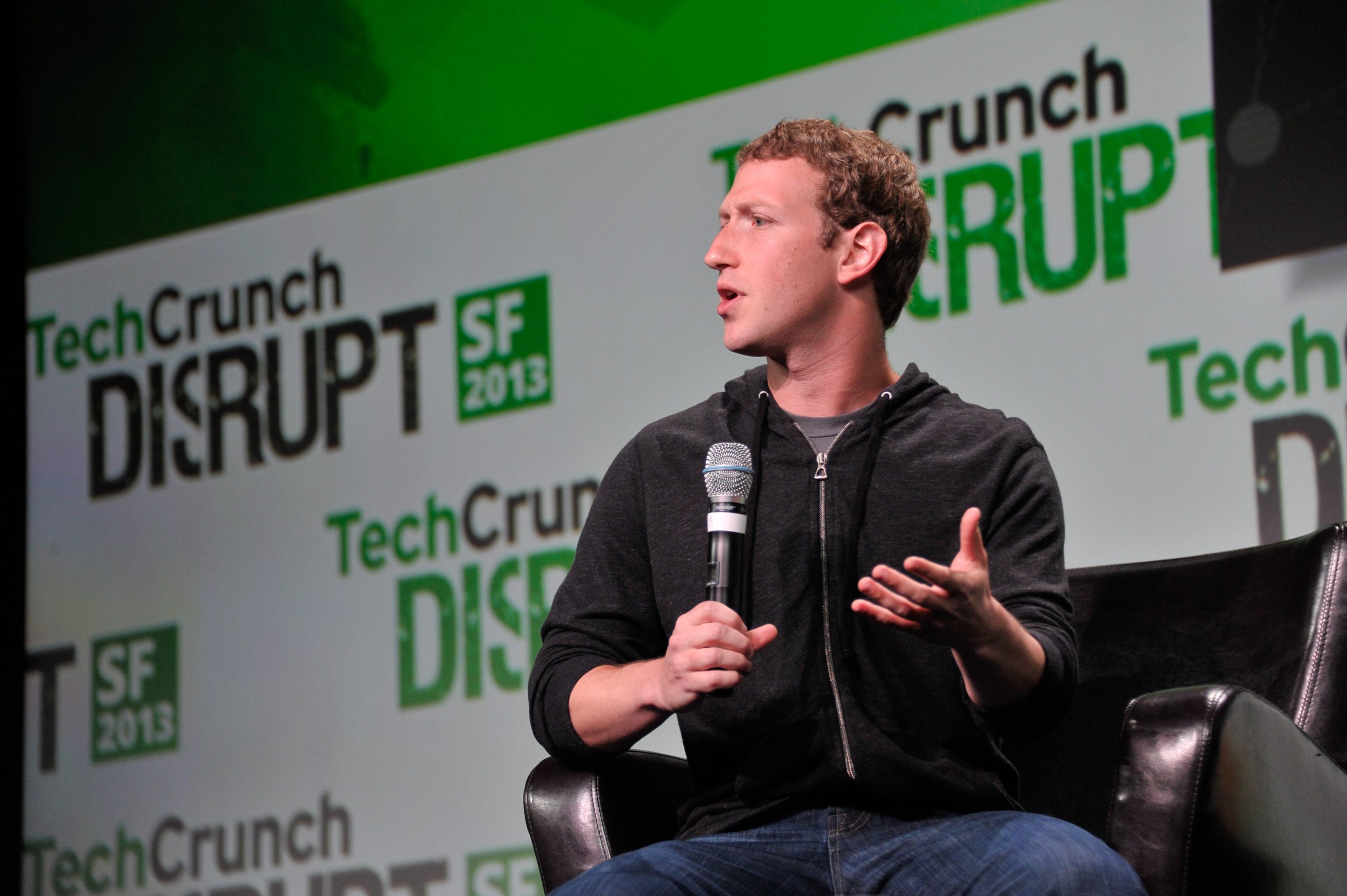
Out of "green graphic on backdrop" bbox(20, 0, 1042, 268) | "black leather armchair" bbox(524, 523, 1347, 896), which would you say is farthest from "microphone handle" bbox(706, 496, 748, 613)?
"green graphic on backdrop" bbox(20, 0, 1042, 268)

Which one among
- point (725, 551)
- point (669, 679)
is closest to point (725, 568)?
point (725, 551)

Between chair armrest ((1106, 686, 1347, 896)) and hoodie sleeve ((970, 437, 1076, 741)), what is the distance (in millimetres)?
102

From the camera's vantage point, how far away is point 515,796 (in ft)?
10.5

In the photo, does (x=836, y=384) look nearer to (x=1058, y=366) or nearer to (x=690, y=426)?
(x=690, y=426)

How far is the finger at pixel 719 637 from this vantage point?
56.6 inches

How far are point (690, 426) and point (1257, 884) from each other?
2.74ft

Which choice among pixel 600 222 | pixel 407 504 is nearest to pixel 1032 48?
pixel 600 222

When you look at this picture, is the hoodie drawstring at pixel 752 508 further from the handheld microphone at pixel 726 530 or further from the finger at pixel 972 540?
the finger at pixel 972 540

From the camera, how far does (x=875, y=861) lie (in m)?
1.58

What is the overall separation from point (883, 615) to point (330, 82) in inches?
107

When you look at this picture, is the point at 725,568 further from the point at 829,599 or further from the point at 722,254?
the point at 722,254

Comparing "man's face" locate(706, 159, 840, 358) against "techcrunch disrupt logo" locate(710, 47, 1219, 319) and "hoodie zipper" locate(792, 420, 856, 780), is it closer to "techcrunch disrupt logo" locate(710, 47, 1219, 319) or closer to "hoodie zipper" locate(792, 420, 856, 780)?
"hoodie zipper" locate(792, 420, 856, 780)

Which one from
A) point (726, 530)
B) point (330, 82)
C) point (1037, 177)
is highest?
point (330, 82)

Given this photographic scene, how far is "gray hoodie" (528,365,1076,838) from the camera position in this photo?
1.67 m
